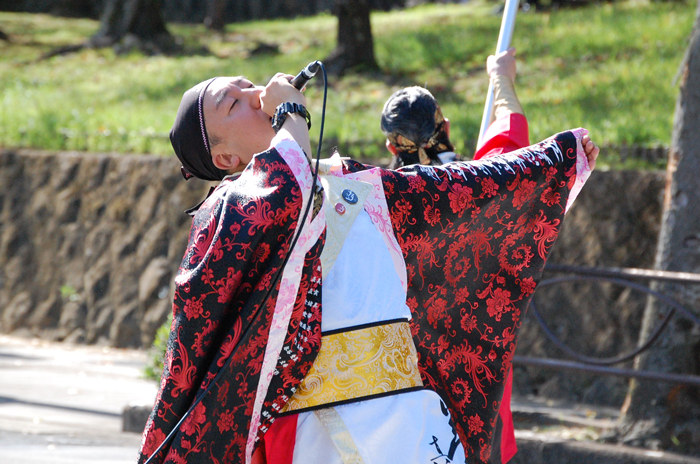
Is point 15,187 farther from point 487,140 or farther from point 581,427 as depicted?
point 487,140

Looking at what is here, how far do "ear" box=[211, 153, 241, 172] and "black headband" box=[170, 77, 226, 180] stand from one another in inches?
0.8

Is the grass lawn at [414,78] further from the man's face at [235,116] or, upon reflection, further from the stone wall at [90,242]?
the man's face at [235,116]

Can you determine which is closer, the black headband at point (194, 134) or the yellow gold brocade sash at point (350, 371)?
the yellow gold brocade sash at point (350, 371)

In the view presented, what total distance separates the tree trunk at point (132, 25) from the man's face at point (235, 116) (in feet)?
44.0

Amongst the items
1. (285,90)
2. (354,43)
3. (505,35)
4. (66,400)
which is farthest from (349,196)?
(354,43)

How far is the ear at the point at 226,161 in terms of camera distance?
2.11m

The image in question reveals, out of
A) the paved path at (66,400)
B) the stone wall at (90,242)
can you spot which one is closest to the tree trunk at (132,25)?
the stone wall at (90,242)

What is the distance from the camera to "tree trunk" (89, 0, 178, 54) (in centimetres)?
1492

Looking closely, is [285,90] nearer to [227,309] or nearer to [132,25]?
[227,309]

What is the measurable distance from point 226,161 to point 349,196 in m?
0.38

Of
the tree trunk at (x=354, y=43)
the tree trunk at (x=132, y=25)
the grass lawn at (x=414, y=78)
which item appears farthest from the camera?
the tree trunk at (x=132, y=25)

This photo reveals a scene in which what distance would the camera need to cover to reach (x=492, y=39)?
1127 cm

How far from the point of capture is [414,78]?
10.5 m

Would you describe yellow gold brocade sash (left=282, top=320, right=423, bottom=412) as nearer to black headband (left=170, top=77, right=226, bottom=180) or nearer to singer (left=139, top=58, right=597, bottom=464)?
singer (left=139, top=58, right=597, bottom=464)
